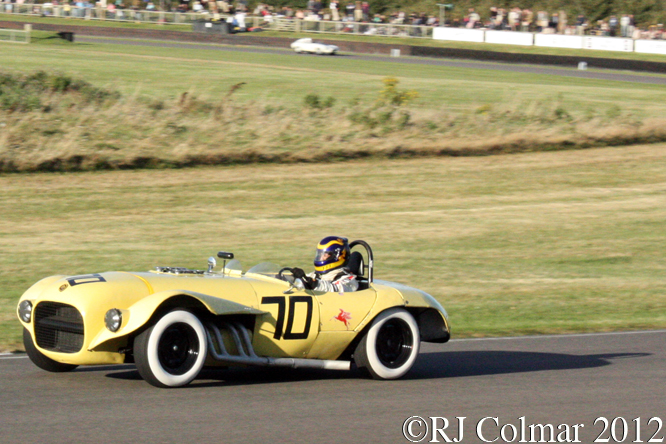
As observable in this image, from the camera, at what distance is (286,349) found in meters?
7.17

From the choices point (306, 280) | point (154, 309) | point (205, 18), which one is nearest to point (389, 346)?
point (306, 280)

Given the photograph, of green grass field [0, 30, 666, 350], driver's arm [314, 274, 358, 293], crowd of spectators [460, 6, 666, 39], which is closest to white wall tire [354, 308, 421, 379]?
driver's arm [314, 274, 358, 293]

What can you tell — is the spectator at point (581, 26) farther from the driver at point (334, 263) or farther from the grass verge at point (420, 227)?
the driver at point (334, 263)

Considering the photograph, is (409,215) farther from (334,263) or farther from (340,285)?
(340,285)

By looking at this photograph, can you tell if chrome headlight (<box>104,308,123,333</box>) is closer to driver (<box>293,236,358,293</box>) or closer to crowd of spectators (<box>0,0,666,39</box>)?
driver (<box>293,236,358,293</box>)

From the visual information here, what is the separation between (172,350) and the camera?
6.57 metres

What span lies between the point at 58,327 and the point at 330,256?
2200mm

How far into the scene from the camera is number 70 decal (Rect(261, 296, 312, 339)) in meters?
7.08

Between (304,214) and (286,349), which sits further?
(304,214)

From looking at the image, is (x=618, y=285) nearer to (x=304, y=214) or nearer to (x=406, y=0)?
(x=304, y=214)

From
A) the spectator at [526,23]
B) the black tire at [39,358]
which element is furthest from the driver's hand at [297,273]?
the spectator at [526,23]

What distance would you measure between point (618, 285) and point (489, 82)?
26.7 metres

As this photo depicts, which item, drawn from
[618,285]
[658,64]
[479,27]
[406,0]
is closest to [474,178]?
[618,285]

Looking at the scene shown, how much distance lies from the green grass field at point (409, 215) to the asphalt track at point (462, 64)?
49.2 feet
